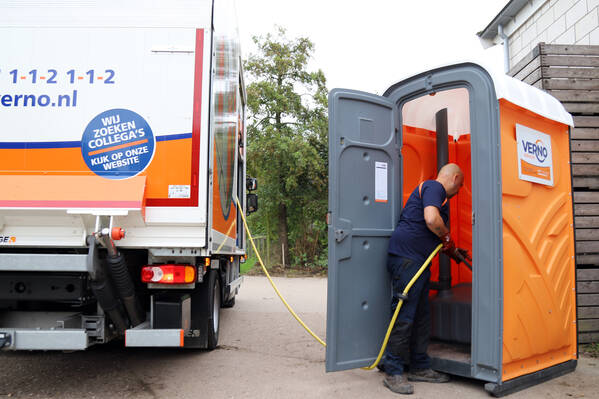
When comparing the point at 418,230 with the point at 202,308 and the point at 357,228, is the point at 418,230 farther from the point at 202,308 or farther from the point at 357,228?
the point at 202,308

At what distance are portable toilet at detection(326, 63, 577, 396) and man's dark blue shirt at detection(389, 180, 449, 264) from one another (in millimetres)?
170

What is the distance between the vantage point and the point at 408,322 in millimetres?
3963

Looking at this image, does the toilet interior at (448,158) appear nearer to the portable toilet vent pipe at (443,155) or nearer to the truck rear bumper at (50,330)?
the portable toilet vent pipe at (443,155)

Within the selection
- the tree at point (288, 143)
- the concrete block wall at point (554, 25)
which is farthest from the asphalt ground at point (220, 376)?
the tree at point (288, 143)

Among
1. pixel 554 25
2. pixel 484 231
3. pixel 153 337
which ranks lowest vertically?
pixel 153 337

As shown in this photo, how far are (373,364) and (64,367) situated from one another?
9.45 feet

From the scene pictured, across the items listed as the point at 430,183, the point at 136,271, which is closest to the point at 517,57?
the point at 430,183

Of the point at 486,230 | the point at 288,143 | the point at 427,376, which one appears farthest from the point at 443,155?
the point at 288,143

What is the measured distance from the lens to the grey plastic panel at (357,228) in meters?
3.91

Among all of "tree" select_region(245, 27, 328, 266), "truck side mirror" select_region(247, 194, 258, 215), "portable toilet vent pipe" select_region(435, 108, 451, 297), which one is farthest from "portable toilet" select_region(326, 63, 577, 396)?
"tree" select_region(245, 27, 328, 266)

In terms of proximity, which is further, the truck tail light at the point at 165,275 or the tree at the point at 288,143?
the tree at the point at 288,143

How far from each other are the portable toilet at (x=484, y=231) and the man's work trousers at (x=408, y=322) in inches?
6.2

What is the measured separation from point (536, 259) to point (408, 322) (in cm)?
125

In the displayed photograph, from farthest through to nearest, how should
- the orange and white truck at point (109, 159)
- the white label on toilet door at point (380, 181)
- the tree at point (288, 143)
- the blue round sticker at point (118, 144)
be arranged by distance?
1. the tree at point (288, 143)
2. the white label on toilet door at point (380, 181)
3. the blue round sticker at point (118, 144)
4. the orange and white truck at point (109, 159)
